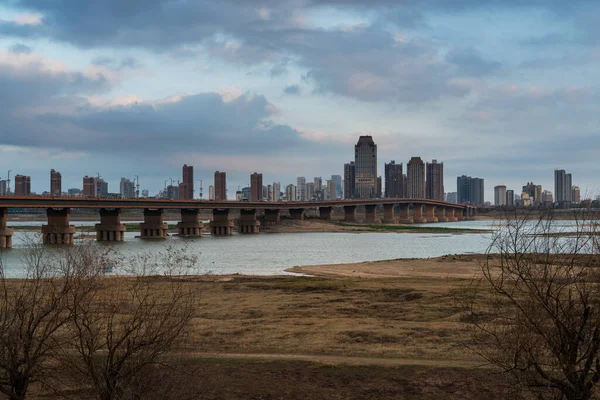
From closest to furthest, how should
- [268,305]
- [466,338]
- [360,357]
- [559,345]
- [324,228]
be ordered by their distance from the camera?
1. [559,345]
2. [360,357]
3. [466,338]
4. [268,305]
5. [324,228]

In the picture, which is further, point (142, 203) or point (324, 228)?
point (324, 228)

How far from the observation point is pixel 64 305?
1427cm

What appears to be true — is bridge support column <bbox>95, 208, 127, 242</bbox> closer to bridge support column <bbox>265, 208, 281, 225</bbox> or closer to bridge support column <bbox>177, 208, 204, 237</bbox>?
bridge support column <bbox>177, 208, 204, 237</bbox>

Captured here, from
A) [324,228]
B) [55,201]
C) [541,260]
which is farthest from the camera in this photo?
[324,228]

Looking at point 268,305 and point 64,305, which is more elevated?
point 64,305

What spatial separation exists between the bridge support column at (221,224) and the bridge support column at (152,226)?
979 inches

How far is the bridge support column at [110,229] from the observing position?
424 ft

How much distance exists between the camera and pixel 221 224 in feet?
555

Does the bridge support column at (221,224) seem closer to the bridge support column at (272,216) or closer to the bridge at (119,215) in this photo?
the bridge at (119,215)

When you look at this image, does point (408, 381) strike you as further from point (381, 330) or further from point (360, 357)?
point (381, 330)

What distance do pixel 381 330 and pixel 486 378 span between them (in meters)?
7.34

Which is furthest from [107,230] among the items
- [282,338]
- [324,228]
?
[282,338]

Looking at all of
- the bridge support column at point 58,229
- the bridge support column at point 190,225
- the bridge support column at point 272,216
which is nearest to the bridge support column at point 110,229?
the bridge support column at point 58,229

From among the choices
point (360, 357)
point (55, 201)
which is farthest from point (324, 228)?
point (360, 357)
